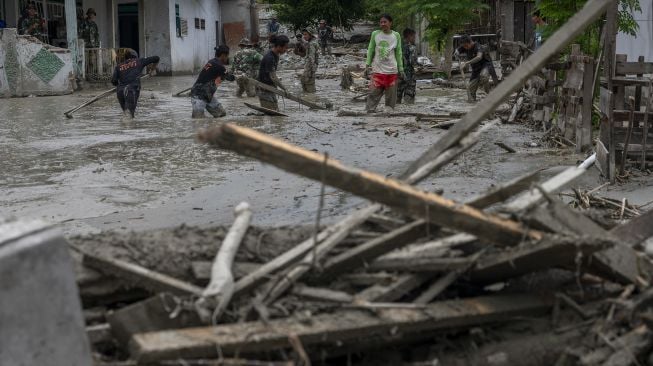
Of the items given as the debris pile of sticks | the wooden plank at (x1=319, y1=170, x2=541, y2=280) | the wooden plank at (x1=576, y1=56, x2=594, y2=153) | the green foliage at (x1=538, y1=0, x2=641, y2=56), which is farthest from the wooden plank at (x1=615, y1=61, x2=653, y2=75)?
the wooden plank at (x1=319, y1=170, x2=541, y2=280)

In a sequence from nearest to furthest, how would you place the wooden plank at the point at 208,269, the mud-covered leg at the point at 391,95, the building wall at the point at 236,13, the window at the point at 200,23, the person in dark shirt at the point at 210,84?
the wooden plank at the point at 208,269 < the person in dark shirt at the point at 210,84 < the mud-covered leg at the point at 391,95 < the window at the point at 200,23 < the building wall at the point at 236,13

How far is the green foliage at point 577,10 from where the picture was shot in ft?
33.0

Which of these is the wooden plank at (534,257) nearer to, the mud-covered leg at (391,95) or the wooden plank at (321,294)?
the wooden plank at (321,294)

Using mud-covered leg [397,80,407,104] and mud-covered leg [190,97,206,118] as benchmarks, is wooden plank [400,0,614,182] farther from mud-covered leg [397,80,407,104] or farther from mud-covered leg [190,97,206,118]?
mud-covered leg [397,80,407,104]

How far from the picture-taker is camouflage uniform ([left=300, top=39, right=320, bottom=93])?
2027cm

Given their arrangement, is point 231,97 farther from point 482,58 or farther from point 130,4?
point 130,4

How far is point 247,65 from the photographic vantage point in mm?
19031

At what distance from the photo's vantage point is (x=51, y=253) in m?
2.88

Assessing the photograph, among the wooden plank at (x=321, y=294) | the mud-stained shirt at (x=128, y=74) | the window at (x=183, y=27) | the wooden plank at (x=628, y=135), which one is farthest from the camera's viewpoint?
the window at (x=183, y=27)

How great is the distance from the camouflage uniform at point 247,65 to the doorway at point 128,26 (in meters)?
11.7

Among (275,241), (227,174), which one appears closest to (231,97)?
(227,174)

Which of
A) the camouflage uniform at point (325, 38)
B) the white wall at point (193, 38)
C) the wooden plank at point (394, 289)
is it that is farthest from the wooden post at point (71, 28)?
the wooden plank at point (394, 289)

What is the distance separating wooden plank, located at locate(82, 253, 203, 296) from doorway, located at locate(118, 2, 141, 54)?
2768 cm

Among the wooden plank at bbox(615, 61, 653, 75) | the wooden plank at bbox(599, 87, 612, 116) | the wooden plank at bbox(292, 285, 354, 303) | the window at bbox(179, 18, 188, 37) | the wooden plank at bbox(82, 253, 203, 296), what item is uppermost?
the window at bbox(179, 18, 188, 37)
